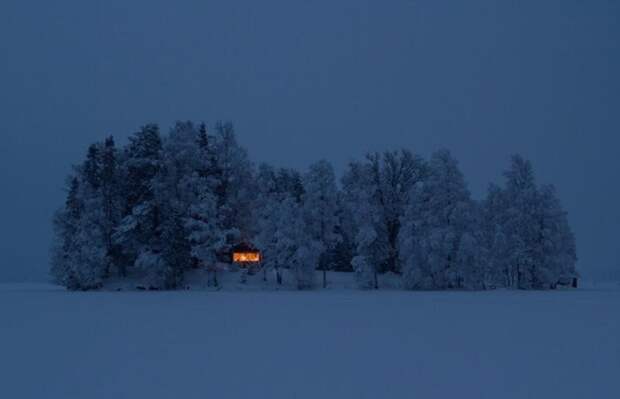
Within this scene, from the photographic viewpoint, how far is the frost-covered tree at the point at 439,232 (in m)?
61.6

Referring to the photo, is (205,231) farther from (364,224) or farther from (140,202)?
(364,224)

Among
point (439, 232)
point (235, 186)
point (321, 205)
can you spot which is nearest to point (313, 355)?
point (439, 232)

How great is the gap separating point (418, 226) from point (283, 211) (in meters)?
13.7

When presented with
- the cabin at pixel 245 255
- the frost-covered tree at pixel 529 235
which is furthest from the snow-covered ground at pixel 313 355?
the cabin at pixel 245 255

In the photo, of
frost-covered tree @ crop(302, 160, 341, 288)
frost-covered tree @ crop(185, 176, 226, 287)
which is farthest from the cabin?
frost-covered tree @ crop(302, 160, 341, 288)

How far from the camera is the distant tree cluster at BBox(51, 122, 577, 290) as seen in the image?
6366 cm

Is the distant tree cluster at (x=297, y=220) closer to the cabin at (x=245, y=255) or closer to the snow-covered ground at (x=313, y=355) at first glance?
the cabin at (x=245, y=255)

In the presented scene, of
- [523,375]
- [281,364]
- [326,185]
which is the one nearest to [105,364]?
[281,364]

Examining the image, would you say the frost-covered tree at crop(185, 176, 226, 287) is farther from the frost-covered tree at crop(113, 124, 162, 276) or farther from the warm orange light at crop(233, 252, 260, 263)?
the warm orange light at crop(233, 252, 260, 263)

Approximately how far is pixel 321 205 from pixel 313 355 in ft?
166

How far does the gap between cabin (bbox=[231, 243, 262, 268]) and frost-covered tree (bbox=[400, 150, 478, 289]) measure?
1776cm

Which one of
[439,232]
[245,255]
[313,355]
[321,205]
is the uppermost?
[321,205]

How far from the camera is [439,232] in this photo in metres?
62.1

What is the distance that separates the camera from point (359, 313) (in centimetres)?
3378
